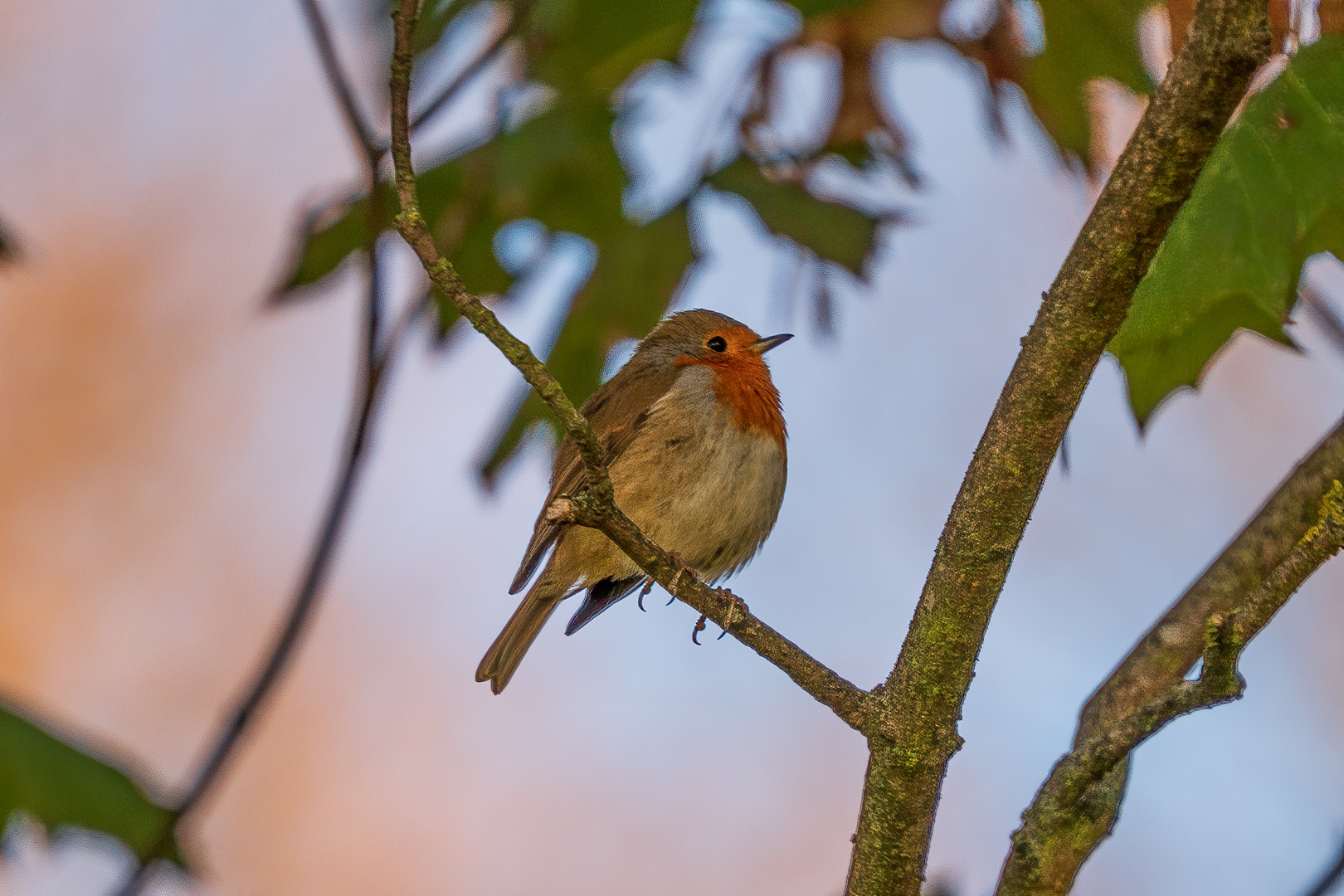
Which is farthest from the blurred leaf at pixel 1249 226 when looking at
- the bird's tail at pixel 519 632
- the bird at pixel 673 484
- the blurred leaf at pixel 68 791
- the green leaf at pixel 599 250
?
the bird's tail at pixel 519 632

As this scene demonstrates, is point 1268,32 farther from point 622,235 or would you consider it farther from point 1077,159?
point 622,235

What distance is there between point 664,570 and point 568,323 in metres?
0.54

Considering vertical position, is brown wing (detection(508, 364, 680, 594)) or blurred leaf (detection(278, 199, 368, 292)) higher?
brown wing (detection(508, 364, 680, 594))

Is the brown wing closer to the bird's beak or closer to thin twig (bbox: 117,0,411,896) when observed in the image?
the bird's beak

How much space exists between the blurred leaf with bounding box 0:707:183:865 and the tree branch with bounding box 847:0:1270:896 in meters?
0.91

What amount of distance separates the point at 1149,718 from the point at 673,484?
180 cm

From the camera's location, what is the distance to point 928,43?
2145mm

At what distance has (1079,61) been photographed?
5.76ft

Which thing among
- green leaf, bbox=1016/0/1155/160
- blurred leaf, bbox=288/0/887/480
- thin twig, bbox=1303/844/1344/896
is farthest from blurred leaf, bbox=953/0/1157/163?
thin twig, bbox=1303/844/1344/896

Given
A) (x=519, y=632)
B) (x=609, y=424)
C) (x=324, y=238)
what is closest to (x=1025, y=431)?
(x=324, y=238)

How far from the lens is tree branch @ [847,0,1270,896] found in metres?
1.17

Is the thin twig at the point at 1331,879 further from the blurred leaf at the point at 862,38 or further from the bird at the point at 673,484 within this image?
the bird at the point at 673,484

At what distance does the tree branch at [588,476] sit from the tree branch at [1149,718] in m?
0.26

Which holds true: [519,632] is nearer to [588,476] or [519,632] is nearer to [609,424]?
[609,424]
